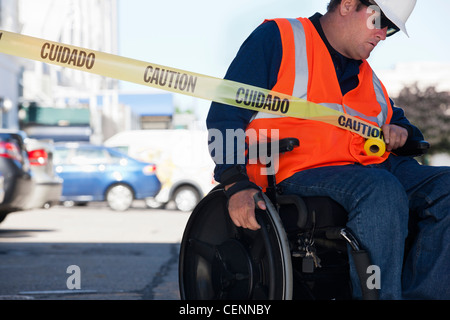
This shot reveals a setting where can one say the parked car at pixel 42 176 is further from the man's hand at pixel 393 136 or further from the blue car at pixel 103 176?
the man's hand at pixel 393 136

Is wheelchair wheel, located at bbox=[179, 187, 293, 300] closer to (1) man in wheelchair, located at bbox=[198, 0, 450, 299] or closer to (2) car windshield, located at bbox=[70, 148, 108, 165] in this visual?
(1) man in wheelchair, located at bbox=[198, 0, 450, 299]

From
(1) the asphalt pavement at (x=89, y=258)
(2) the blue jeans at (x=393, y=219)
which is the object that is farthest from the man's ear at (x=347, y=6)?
(1) the asphalt pavement at (x=89, y=258)

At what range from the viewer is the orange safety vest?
2869 millimetres

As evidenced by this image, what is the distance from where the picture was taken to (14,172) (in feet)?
33.1

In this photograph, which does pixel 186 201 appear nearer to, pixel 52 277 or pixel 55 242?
pixel 55 242

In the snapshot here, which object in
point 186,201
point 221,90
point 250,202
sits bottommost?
point 186,201

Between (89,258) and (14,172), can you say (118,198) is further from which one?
(89,258)

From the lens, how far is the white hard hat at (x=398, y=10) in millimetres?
2857

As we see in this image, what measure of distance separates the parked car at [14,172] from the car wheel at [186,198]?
7082 mm

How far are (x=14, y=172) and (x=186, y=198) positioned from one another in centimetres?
767

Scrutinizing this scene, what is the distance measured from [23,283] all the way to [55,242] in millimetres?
3855

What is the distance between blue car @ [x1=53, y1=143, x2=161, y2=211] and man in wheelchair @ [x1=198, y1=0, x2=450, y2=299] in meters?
14.8

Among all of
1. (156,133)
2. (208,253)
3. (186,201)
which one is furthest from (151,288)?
(156,133)

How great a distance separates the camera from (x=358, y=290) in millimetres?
2527
